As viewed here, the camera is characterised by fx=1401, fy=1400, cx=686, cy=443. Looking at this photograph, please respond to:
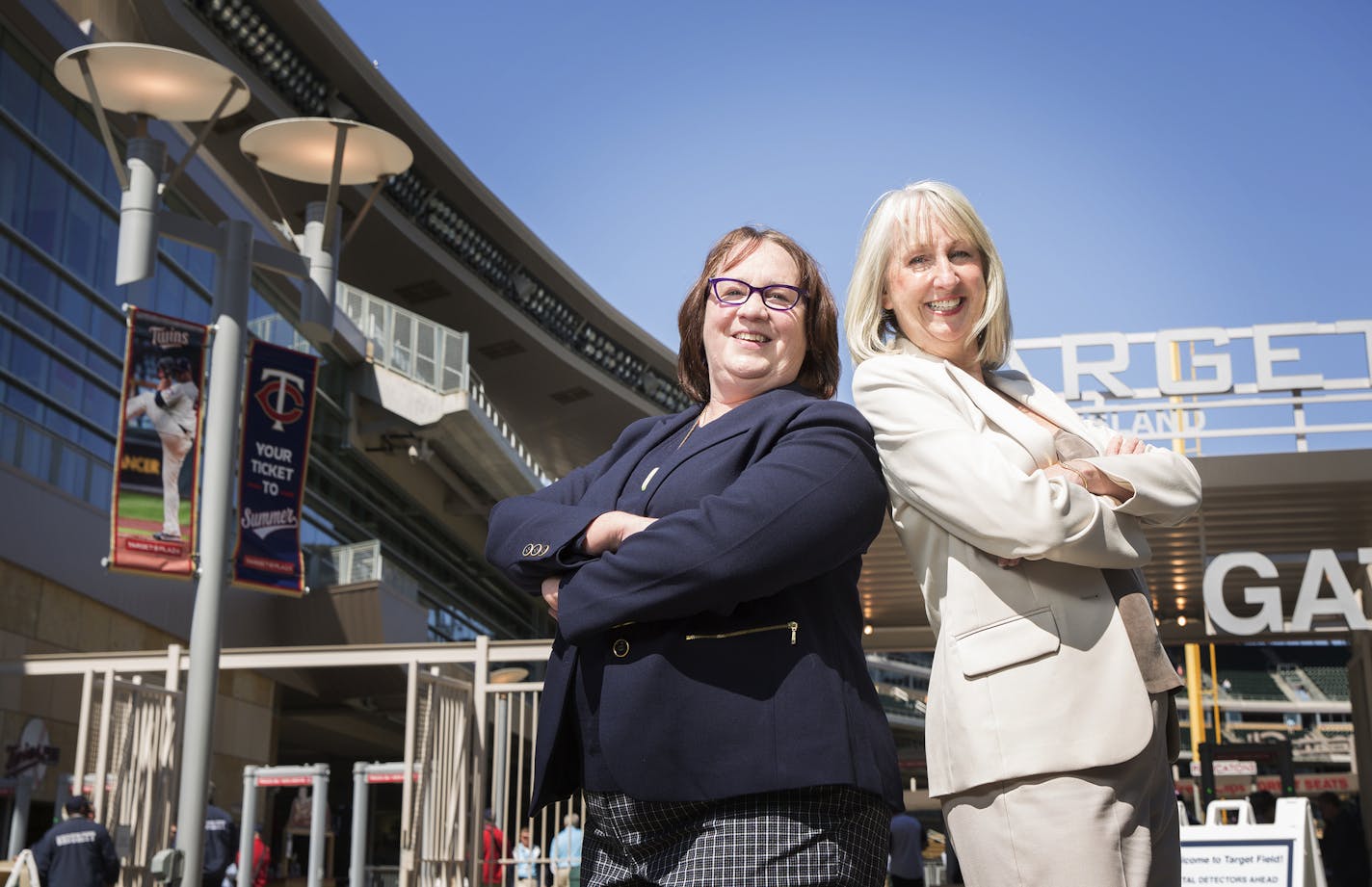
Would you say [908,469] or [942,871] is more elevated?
[908,469]

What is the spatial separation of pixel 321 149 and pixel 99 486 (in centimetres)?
958

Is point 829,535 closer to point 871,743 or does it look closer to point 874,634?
point 871,743

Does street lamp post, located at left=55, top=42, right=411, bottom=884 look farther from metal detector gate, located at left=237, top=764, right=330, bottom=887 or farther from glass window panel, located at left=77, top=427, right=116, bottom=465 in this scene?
glass window panel, located at left=77, top=427, right=116, bottom=465

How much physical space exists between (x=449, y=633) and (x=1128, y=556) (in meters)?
29.2

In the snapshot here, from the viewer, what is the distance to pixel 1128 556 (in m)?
2.21

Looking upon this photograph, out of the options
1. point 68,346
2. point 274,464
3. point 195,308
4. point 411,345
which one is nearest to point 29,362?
point 68,346

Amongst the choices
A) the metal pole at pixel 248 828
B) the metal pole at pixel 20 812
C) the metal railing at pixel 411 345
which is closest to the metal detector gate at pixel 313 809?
the metal pole at pixel 248 828

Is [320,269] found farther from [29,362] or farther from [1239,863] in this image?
[29,362]

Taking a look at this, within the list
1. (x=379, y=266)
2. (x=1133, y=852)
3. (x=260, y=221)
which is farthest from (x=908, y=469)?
(x=379, y=266)

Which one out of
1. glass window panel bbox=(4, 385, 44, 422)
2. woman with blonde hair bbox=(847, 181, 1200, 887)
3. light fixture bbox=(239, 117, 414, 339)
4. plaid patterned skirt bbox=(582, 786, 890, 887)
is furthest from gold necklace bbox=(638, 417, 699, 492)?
glass window panel bbox=(4, 385, 44, 422)

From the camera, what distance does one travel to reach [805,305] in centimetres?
244

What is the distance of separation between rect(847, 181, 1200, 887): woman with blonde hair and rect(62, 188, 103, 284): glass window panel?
19782 mm

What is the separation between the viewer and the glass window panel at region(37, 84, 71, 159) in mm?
19406

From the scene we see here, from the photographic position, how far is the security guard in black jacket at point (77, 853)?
31.1ft
